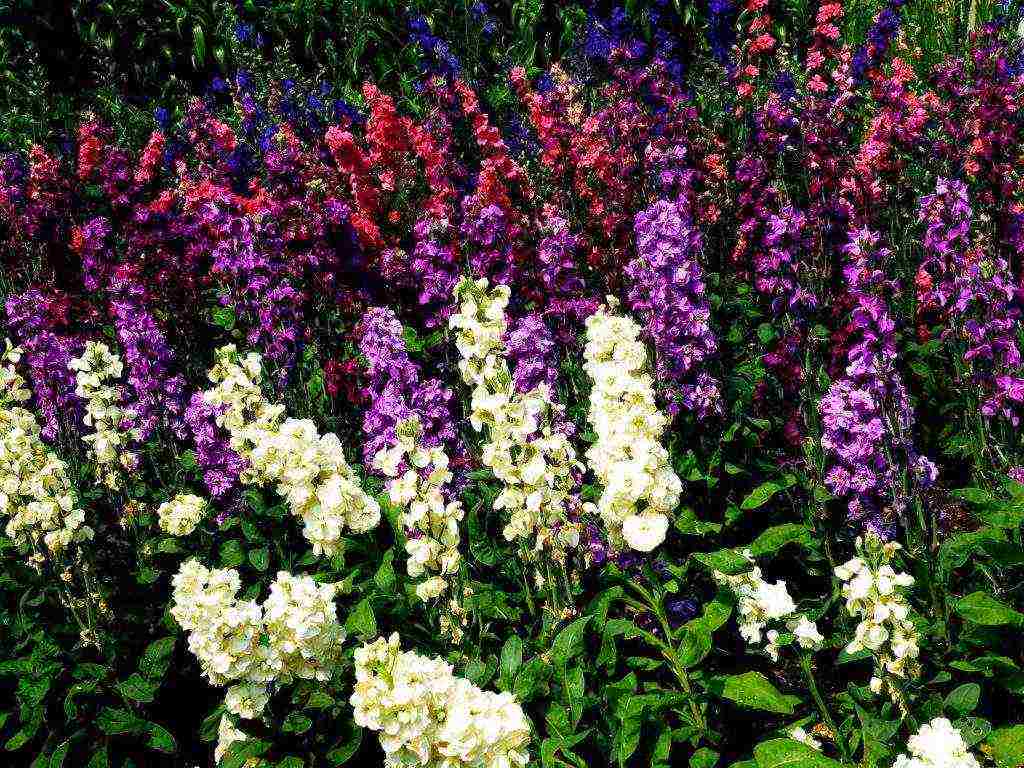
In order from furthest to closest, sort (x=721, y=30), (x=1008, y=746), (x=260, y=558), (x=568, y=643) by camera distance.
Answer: (x=721, y=30), (x=260, y=558), (x=568, y=643), (x=1008, y=746)

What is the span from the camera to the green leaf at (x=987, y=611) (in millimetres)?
2664

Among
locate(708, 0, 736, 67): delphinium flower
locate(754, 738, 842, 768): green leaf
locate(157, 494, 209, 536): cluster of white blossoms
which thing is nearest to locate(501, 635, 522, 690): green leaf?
locate(754, 738, 842, 768): green leaf

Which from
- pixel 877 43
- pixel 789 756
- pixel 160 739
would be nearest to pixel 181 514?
pixel 160 739

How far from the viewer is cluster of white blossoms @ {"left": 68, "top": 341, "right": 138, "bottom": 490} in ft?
12.3

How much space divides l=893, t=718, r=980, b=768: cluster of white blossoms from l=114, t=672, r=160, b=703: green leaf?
7.18 ft

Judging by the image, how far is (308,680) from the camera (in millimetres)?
2840

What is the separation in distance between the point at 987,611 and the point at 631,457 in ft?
3.26

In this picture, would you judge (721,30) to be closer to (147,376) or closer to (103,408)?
(147,376)

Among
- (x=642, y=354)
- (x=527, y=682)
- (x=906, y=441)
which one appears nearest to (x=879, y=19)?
(x=906, y=441)

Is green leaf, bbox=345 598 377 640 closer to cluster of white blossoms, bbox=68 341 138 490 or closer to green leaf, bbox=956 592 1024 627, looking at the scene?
cluster of white blossoms, bbox=68 341 138 490

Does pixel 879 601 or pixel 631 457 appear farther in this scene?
pixel 631 457

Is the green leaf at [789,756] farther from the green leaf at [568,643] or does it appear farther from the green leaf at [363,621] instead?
the green leaf at [363,621]

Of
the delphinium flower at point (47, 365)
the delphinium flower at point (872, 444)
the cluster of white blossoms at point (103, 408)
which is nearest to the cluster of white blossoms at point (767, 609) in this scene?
the delphinium flower at point (872, 444)

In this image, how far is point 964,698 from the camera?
2.55m
